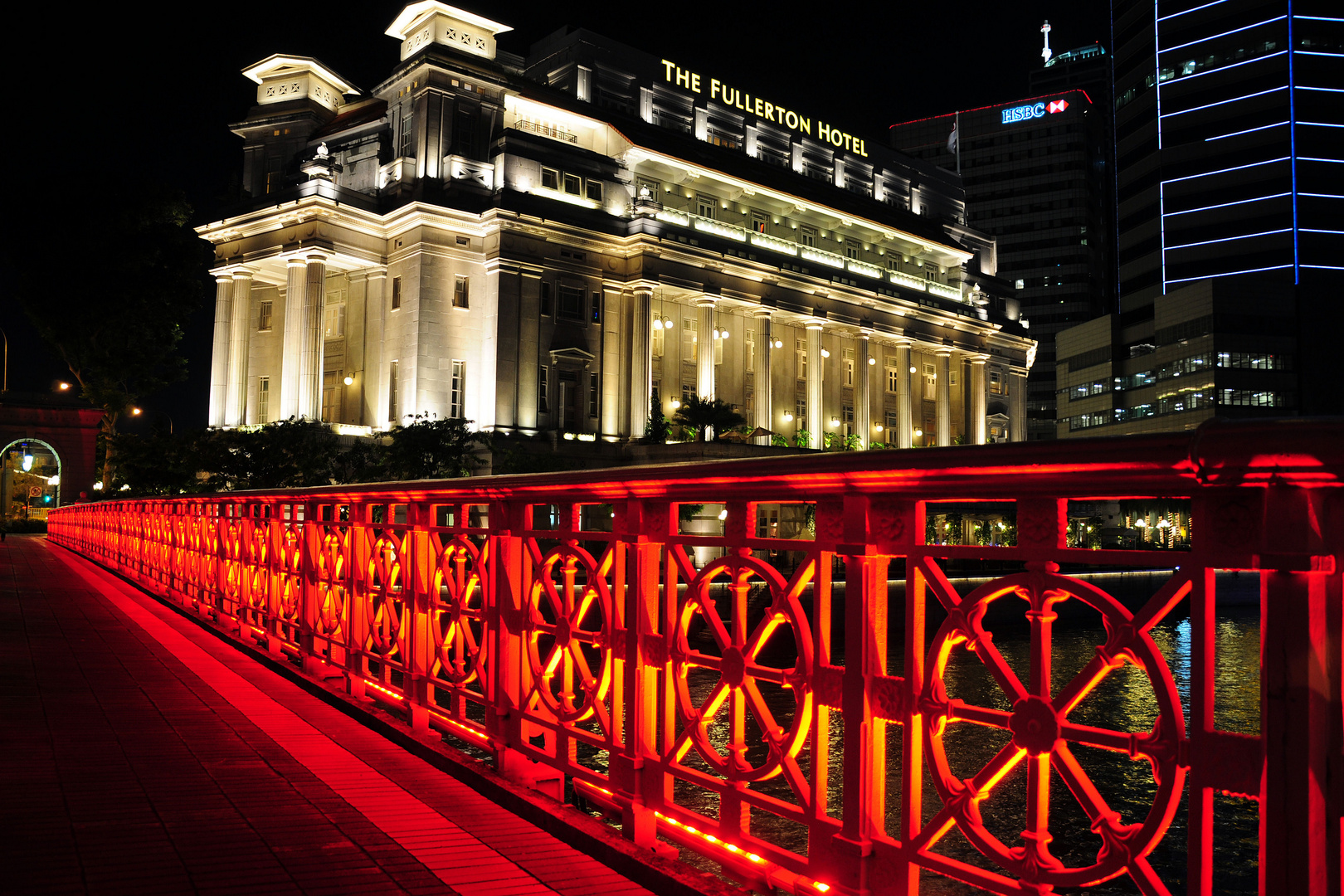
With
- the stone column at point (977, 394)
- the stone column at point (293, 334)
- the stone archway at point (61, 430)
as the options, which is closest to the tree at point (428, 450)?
the stone column at point (293, 334)

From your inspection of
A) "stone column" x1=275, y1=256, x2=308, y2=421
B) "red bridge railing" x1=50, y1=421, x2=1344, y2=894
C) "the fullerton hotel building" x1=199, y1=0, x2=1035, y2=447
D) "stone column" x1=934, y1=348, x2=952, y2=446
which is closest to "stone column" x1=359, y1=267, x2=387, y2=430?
"the fullerton hotel building" x1=199, y1=0, x2=1035, y2=447

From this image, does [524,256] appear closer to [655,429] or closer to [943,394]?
[655,429]

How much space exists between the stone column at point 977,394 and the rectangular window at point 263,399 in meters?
54.3

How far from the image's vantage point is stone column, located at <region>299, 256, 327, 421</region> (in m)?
50.9

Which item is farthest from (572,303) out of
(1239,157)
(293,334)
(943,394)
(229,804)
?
(1239,157)

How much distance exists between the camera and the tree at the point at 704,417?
56.4 metres

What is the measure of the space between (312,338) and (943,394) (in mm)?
49523

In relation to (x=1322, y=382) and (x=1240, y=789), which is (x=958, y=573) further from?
(x=1322, y=382)

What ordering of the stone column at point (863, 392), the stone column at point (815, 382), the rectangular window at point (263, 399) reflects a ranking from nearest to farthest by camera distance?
the rectangular window at point (263, 399)
the stone column at point (815, 382)
the stone column at point (863, 392)

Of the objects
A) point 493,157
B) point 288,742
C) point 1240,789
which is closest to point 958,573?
point 493,157

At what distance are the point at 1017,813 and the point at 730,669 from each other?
7140 millimetres

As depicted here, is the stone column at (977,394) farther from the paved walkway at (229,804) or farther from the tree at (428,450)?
the paved walkway at (229,804)

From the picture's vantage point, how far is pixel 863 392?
73.3 m

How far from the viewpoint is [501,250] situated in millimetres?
51562
